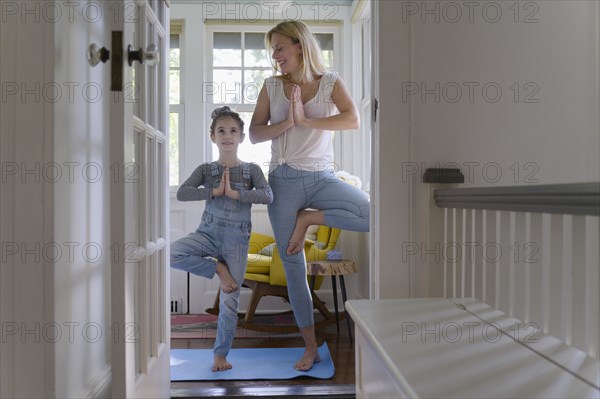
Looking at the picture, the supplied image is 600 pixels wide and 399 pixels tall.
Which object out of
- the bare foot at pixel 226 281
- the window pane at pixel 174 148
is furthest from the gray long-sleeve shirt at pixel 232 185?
the window pane at pixel 174 148

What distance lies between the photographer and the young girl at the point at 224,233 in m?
2.58

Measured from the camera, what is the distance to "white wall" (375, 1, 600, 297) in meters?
1.89

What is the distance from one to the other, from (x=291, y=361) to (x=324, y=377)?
0.34 metres

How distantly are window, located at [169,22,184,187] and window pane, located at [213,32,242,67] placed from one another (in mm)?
310

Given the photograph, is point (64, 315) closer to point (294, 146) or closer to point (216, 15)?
point (294, 146)

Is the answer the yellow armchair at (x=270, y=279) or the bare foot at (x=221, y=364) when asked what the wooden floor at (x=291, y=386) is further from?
the yellow armchair at (x=270, y=279)

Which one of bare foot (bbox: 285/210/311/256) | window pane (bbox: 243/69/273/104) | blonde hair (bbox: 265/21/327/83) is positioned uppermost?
window pane (bbox: 243/69/273/104)

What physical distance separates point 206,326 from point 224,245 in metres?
1.24

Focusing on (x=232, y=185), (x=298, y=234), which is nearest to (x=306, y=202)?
(x=298, y=234)

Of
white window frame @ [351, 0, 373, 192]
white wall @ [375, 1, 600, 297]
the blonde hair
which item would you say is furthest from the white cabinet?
white window frame @ [351, 0, 373, 192]

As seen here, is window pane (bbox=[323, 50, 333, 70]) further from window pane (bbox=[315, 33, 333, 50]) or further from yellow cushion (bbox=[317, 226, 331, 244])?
yellow cushion (bbox=[317, 226, 331, 244])

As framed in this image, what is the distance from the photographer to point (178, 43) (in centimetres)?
413

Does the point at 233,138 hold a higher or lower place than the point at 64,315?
higher
